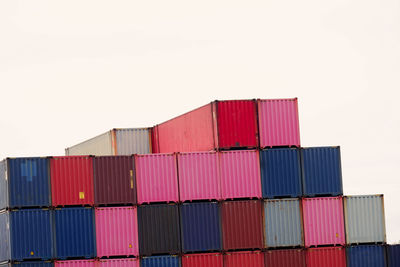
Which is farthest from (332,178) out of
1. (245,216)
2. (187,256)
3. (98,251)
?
(98,251)

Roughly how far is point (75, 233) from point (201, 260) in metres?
7.84

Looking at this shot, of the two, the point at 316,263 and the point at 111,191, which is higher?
the point at 111,191

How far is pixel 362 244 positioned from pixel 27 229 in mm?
21239

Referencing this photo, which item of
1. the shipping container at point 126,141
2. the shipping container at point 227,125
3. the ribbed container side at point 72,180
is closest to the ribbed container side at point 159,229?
the ribbed container side at point 72,180

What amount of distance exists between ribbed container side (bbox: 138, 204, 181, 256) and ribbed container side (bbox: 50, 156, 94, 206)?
3484mm

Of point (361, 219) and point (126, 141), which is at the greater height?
point (126, 141)

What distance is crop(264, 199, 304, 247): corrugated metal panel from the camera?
188ft

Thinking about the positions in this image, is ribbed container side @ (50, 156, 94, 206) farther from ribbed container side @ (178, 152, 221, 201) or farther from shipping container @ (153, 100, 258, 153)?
shipping container @ (153, 100, 258, 153)

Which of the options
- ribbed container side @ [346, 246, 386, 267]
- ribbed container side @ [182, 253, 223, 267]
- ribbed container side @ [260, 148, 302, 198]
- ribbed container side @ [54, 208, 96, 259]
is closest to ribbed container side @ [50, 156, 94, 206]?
ribbed container side @ [54, 208, 96, 259]

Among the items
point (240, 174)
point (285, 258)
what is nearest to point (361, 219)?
point (285, 258)

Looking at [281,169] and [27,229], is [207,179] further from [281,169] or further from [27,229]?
[27,229]

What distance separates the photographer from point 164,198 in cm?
5662

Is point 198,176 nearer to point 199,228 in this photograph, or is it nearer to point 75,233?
point 199,228

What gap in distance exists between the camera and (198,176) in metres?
57.0
